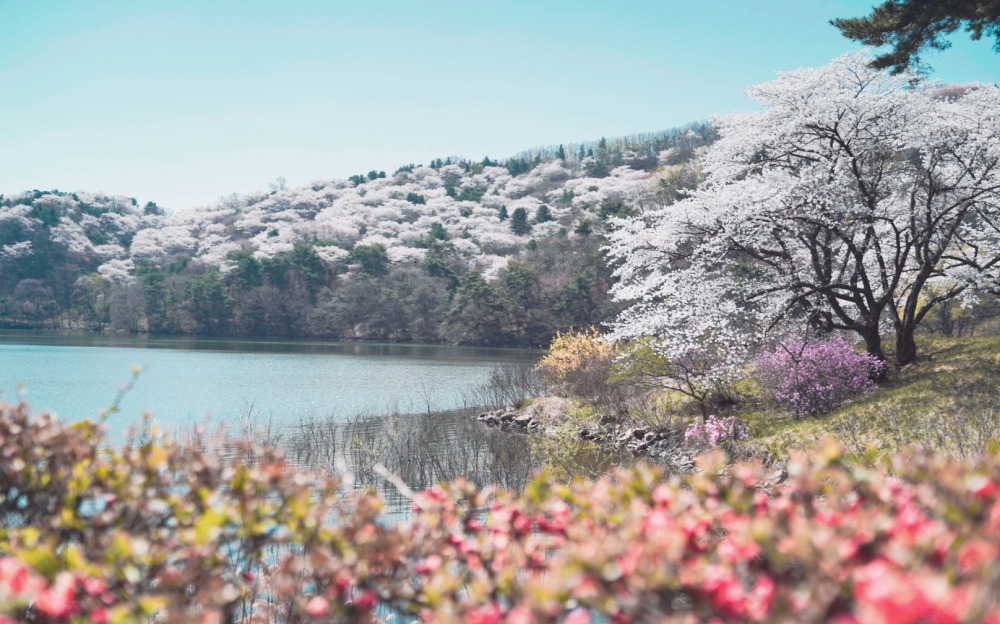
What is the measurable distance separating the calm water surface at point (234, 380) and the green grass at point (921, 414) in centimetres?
771

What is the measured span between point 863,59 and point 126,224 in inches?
3011

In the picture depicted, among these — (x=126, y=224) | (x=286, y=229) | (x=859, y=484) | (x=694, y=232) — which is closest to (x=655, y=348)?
(x=694, y=232)

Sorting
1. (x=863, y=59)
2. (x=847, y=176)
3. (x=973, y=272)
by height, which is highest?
(x=863, y=59)

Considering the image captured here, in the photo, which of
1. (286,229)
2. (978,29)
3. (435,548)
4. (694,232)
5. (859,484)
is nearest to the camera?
(435,548)

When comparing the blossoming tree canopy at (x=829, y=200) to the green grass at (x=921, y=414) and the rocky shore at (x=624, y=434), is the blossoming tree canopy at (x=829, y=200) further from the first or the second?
the rocky shore at (x=624, y=434)

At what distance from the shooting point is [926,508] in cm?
196

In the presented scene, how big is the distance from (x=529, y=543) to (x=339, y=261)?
55401 millimetres

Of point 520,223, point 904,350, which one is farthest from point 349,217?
point 904,350

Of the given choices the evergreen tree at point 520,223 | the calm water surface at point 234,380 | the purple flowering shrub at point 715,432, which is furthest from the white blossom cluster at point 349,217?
the purple flowering shrub at point 715,432

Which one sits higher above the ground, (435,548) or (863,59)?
(863,59)

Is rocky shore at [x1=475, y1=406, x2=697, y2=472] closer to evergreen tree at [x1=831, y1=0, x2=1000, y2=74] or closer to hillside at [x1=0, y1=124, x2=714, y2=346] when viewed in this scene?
evergreen tree at [x1=831, y1=0, x2=1000, y2=74]

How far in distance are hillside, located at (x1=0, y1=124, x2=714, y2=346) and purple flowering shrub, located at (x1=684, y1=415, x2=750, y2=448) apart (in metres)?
28.0

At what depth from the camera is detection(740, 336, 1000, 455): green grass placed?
838cm

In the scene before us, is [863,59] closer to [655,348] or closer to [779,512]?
[655,348]
